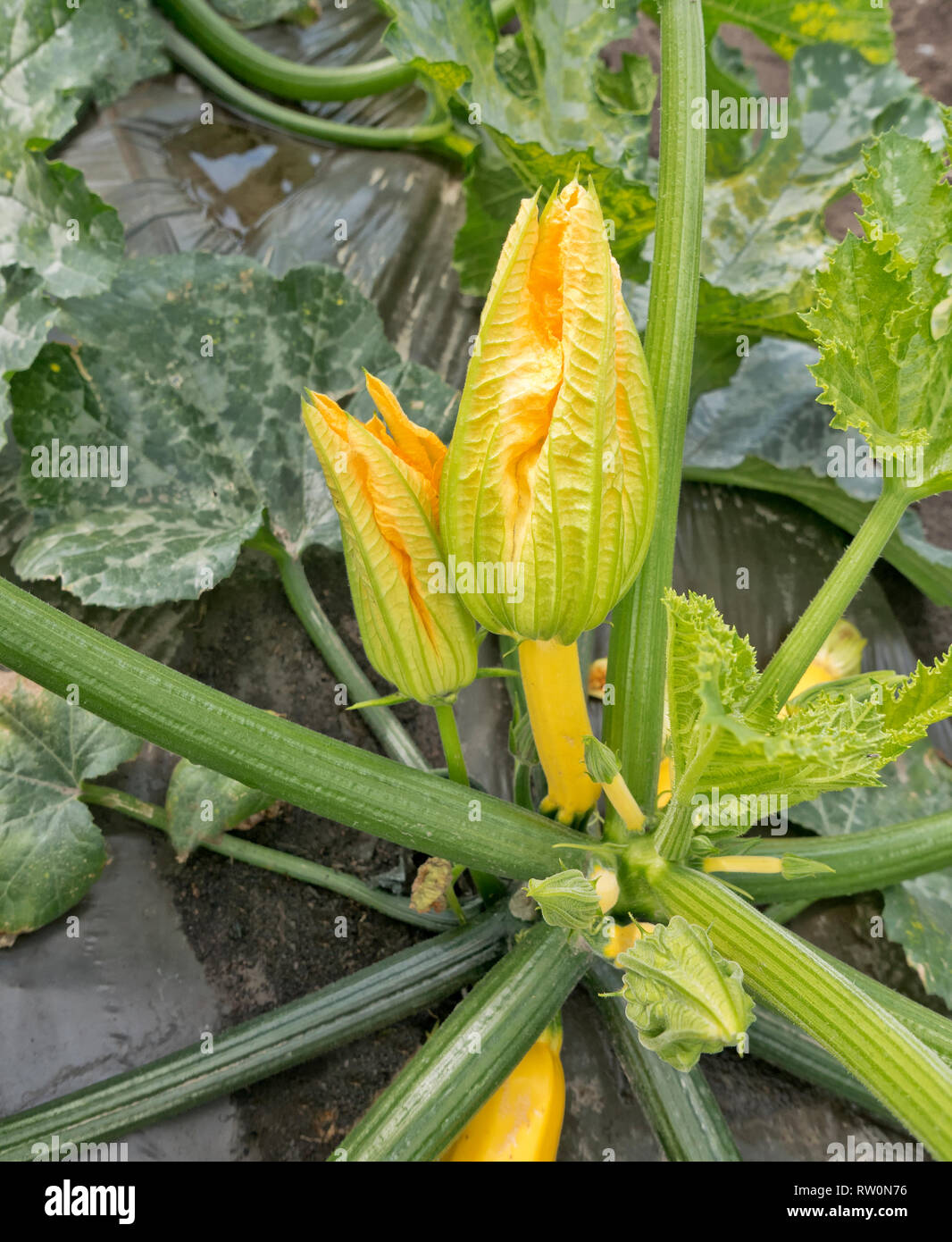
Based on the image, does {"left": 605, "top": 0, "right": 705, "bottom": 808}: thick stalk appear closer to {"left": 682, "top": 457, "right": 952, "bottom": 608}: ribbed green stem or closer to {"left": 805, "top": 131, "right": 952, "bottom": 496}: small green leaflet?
{"left": 805, "top": 131, "right": 952, "bottom": 496}: small green leaflet

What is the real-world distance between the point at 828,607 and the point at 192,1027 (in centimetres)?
88

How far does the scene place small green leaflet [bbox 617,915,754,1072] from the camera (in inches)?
24.0

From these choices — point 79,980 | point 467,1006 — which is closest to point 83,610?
point 79,980

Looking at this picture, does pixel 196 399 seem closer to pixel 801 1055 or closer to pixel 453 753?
pixel 453 753

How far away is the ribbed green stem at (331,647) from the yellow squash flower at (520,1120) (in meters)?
A: 0.39

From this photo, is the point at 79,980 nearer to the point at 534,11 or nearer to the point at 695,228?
the point at 695,228

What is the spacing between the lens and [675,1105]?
1.00 m

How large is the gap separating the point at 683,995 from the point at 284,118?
158 centimetres

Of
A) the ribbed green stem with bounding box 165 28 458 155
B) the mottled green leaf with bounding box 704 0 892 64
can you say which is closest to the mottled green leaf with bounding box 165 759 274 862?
the ribbed green stem with bounding box 165 28 458 155

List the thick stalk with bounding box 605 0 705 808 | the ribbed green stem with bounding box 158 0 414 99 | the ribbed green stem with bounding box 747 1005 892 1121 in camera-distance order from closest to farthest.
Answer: the thick stalk with bounding box 605 0 705 808 < the ribbed green stem with bounding box 747 1005 892 1121 < the ribbed green stem with bounding box 158 0 414 99

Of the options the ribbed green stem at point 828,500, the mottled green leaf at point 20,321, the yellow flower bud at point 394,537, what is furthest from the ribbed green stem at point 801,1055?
the mottled green leaf at point 20,321

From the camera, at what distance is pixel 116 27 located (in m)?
1.31

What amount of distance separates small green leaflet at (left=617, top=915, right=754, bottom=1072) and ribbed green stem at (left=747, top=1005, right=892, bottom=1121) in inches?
18.4
